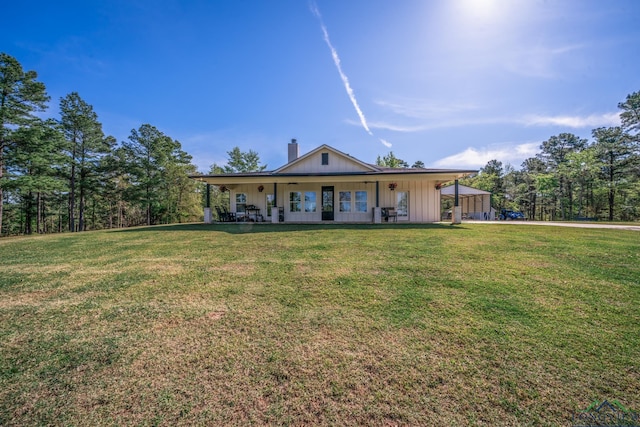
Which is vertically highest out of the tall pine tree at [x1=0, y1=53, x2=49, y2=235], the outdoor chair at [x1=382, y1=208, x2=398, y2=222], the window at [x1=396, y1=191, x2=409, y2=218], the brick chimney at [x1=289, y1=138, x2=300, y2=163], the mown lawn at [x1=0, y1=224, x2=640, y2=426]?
the tall pine tree at [x1=0, y1=53, x2=49, y2=235]

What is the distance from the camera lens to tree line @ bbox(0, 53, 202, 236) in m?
17.2

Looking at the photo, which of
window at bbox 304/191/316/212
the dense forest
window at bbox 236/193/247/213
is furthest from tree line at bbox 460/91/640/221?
window at bbox 236/193/247/213

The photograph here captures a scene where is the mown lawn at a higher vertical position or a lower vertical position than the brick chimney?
lower

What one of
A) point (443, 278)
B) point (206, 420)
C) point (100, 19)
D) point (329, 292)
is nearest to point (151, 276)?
point (329, 292)

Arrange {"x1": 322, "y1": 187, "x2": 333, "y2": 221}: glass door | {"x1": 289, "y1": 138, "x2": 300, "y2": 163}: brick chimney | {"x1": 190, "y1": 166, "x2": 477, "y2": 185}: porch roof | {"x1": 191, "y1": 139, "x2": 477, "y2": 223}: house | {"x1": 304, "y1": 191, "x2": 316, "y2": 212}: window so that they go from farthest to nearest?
{"x1": 289, "y1": 138, "x2": 300, "y2": 163}: brick chimney < {"x1": 304, "y1": 191, "x2": 316, "y2": 212}: window < {"x1": 322, "y1": 187, "x2": 333, "y2": 221}: glass door < {"x1": 191, "y1": 139, "x2": 477, "y2": 223}: house < {"x1": 190, "y1": 166, "x2": 477, "y2": 185}: porch roof

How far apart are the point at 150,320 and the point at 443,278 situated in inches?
178

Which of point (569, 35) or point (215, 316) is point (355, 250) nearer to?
point (215, 316)

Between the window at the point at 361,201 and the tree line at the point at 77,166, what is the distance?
751 inches

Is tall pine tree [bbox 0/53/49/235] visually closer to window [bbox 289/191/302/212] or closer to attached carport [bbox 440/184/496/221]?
window [bbox 289/191/302/212]

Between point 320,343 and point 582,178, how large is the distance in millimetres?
39038

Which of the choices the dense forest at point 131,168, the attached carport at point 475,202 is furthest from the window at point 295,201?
the dense forest at point 131,168

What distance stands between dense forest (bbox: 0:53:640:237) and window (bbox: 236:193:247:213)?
1093 centimetres

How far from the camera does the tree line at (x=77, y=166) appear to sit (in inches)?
678

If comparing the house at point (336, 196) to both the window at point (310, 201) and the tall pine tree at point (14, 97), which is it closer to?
the window at point (310, 201)
